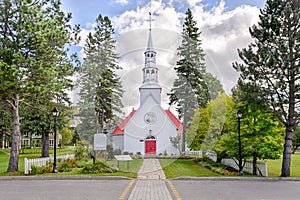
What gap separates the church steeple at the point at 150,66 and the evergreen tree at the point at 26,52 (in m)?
18.2

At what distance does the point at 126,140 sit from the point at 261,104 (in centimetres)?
1976

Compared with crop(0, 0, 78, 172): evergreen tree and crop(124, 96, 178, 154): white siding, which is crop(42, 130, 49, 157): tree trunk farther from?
crop(0, 0, 78, 172): evergreen tree

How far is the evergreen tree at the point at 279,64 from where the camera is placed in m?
13.7

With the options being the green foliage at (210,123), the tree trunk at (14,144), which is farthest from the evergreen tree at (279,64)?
the tree trunk at (14,144)

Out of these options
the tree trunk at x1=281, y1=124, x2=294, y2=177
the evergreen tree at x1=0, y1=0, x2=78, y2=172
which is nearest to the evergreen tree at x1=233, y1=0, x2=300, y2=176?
the tree trunk at x1=281, y1=124, x2=294, y2=177

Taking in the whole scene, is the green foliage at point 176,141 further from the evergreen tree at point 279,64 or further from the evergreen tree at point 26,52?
the evergreen tree at point 26,52

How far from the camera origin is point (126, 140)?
31.6 metres

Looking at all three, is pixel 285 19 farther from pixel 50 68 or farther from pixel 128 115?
pixel 128 115

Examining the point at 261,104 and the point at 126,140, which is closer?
the point at 261,104

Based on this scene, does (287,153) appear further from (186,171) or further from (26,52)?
(26,52)

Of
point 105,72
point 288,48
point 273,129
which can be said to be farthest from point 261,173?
point 105,72

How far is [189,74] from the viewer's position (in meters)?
31.2

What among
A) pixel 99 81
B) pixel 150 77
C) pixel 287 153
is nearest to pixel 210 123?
pixel 287 153

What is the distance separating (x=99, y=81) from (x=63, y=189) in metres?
19.9
